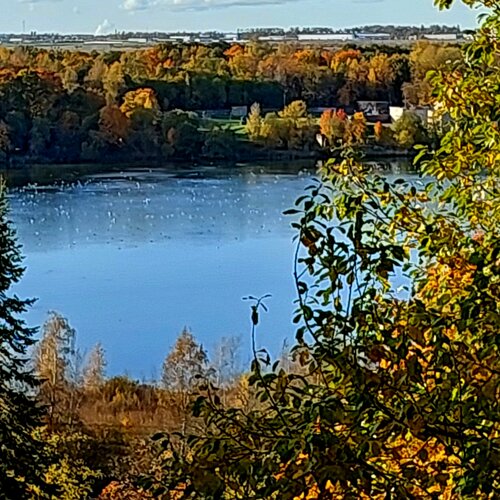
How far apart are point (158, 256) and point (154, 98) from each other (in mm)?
11668

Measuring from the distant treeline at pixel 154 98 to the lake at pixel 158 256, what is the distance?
6.32 feet

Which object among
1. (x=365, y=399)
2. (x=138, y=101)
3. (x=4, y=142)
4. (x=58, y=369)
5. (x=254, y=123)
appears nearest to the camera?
(x=365, y=399)

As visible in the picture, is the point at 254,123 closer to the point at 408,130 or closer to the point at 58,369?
the point at 408,130

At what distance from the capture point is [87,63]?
106ft

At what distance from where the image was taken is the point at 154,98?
2845 cm

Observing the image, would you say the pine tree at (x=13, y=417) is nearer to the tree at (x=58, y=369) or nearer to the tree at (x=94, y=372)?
the tree at (x=58, y=369)

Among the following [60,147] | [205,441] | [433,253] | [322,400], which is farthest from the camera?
[60,147]

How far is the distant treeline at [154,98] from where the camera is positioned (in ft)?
87.4

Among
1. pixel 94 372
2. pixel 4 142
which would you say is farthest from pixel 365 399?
pixel 4 142

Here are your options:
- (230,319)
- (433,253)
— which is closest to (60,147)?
(230,319)

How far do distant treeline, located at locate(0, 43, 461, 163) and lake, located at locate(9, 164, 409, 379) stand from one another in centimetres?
193

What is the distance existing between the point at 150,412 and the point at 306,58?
19458 millimetres

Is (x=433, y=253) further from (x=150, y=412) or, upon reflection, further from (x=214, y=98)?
(x=214, y=98)

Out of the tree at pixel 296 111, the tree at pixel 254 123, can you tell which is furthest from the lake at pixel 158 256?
the tree at pixel 254 123
